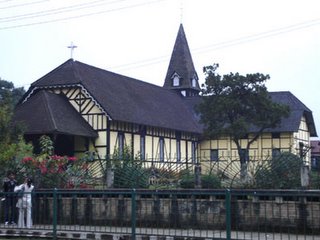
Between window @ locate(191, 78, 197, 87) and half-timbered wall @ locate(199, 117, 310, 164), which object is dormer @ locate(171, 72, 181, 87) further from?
half-timbered wall @ locate(199, 117, 310, 164)

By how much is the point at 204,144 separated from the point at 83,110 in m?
15.5

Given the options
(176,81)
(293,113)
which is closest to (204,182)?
(293,113)

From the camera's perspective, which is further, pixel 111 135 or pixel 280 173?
pixel 111 135

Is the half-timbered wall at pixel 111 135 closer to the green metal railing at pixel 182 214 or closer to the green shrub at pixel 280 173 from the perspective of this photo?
the green shrub at pixel 280 173

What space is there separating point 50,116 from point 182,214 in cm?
2136

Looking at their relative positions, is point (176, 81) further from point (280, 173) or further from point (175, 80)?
point (280, 173)

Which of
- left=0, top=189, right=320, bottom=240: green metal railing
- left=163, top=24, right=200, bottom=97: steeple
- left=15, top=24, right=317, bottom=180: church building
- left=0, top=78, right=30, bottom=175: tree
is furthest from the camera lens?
left=163, top=24, right=200, bottom=97: steeple

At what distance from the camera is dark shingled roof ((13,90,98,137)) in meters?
32.7

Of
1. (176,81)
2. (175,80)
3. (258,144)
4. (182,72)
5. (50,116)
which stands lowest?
(258,144)

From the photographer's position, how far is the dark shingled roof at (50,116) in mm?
32688

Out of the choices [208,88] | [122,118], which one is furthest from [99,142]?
[208,88]

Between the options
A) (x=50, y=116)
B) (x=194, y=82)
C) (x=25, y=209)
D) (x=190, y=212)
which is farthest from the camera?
(x=194, y=82)

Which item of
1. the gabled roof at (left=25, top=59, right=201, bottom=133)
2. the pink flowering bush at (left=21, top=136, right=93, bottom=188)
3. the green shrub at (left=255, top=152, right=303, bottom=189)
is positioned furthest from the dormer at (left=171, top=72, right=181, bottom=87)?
the green shrub at (left=255, top=152, right=303, bottom=189)

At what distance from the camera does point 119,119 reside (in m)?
35.5
